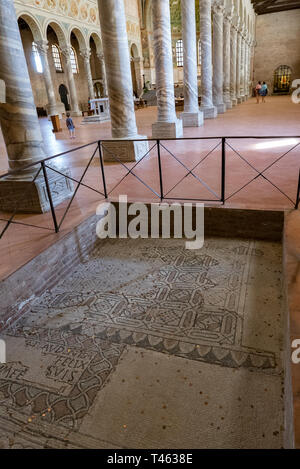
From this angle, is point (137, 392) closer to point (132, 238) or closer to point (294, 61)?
point (132, 238)

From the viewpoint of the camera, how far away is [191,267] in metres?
3.88

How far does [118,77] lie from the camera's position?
6.73m

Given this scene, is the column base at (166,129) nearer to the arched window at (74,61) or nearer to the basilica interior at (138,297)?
the basilica interior at (138,297)

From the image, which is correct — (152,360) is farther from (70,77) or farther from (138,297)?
(70,77)

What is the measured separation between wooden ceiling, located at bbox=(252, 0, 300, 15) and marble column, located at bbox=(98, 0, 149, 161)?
84.6ft

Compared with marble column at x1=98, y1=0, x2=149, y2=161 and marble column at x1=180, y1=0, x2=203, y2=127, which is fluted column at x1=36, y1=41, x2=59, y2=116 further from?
marble column at x1=98, y1=0, x2=149, y2=161

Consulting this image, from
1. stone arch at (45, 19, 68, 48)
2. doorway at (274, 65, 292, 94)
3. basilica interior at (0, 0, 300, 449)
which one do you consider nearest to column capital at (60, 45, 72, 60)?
stone arch at (45, 19, 68, 48)

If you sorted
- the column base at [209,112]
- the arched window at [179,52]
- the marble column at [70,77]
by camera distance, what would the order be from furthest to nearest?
the arched window at [179,52] < the marble column at [70,77] < the column base at [209,112]

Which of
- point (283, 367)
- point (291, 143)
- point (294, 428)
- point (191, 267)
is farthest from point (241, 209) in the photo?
point (291, 143)

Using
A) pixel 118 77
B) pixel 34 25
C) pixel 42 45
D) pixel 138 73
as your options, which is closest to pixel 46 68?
pixel 42 45

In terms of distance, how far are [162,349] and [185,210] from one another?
2.28 metres

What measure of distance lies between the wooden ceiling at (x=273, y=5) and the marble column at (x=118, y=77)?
2578 centimetres

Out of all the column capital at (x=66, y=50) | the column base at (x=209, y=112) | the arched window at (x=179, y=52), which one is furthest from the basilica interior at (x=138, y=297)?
the arched window at (x=179, y=52)

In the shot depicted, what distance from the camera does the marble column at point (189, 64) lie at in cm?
1065
